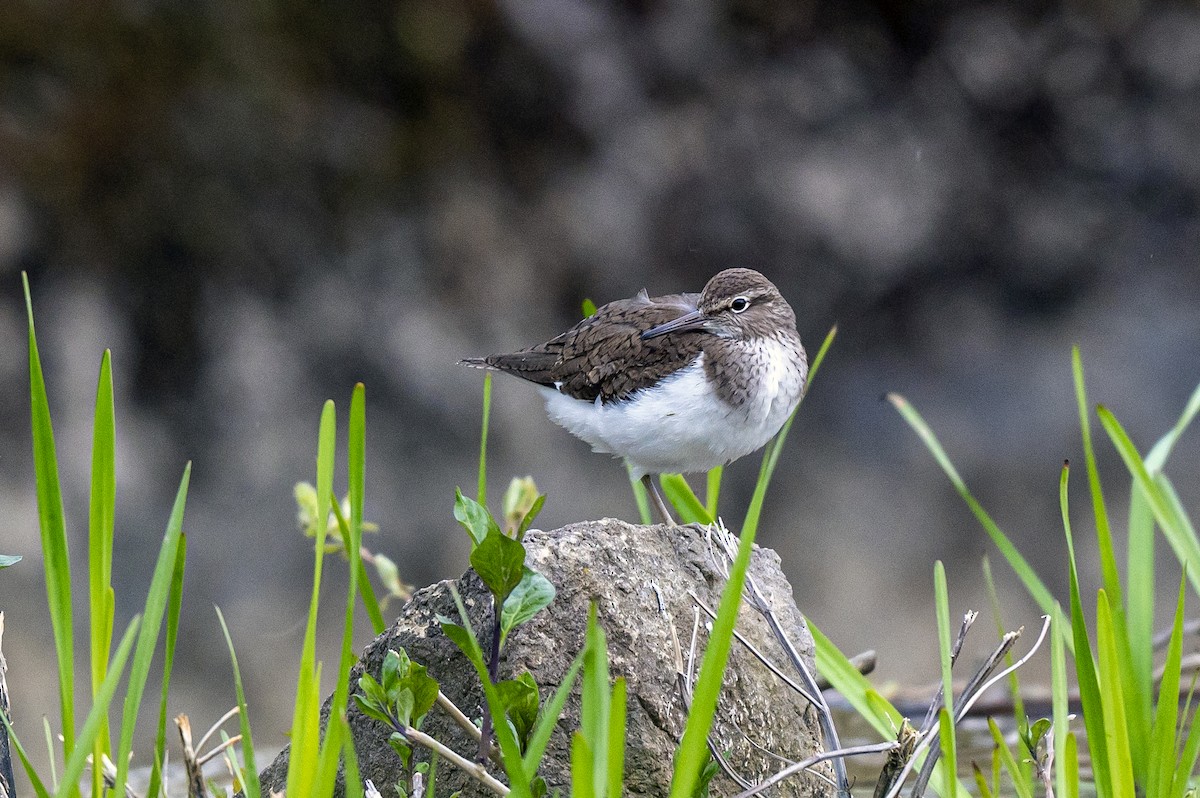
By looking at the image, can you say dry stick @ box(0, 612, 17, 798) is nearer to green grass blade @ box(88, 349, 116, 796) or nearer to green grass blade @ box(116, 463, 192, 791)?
green grass blade @ box(88, 349, 116, 796)

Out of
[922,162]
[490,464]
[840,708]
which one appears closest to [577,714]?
[840,708]

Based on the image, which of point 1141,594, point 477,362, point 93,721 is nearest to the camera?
point 93,721

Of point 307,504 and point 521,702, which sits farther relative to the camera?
point 307,504

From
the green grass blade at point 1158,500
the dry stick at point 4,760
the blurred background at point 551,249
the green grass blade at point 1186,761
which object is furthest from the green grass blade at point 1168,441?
the blurred background at point 551,249

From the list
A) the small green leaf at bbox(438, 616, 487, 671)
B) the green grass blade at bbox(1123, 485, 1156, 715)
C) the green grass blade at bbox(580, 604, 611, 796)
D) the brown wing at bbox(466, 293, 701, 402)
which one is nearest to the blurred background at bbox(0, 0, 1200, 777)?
the brown wing at bbox(466, 293, 701, 402)

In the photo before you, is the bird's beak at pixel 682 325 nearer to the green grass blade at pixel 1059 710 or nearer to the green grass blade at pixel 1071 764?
the green grass blade at pixel 1059 710

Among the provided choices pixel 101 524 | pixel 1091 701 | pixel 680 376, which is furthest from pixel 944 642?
pixel 680 376

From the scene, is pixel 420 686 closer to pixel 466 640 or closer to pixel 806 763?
pixel 466 640
